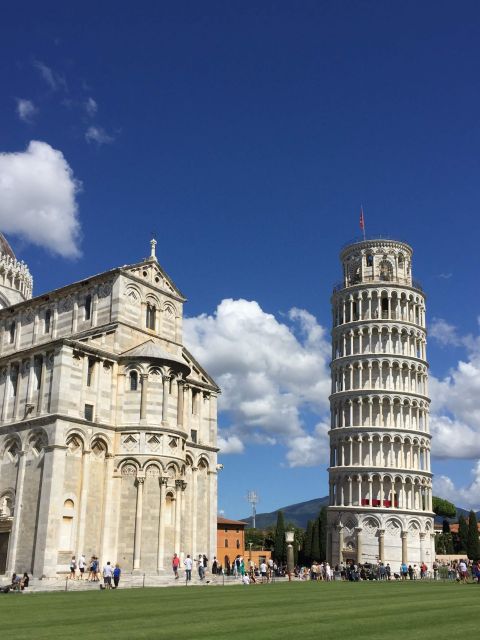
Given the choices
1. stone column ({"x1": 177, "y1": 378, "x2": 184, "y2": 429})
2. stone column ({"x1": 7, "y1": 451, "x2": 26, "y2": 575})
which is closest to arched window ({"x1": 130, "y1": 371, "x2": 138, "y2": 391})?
stone column ({"x1": 177, "y1": 378, "x2": 184, "y2": 429})

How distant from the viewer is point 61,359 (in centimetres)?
4266

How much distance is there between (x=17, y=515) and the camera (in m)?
41.7

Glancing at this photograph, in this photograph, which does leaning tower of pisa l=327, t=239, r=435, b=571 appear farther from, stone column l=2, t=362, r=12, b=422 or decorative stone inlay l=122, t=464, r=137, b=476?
stone column l=2, t=362, r=12, b=422

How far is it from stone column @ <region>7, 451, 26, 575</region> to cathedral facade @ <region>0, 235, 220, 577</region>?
2.4 inches

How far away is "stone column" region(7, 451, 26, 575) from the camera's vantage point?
40.9 m

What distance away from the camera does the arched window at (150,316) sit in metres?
49.8

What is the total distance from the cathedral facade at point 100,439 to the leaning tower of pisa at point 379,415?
3129 cm

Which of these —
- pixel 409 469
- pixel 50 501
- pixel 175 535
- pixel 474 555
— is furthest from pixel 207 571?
pixel 474 555

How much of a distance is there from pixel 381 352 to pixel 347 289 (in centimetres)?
893

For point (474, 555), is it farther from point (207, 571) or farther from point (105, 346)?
point (105, 346)

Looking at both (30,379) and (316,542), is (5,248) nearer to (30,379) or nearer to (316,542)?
(30,379)

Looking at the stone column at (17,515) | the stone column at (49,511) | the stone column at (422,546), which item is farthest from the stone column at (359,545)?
the stone column at (17,515)

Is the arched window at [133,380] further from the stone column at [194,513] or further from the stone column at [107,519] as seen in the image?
the stone column at [194,513]

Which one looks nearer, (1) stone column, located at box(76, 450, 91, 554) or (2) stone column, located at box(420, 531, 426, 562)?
(1) stone column, located at box(76, 450, 91, 554)
